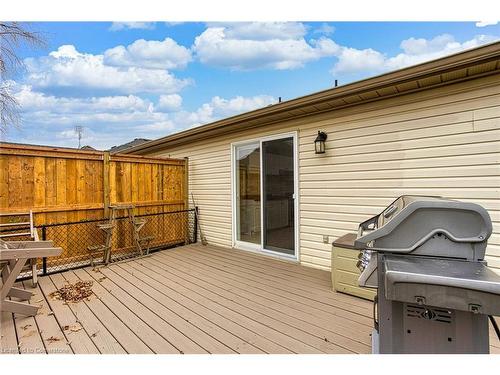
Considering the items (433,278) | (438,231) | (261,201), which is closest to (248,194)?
(261,201)

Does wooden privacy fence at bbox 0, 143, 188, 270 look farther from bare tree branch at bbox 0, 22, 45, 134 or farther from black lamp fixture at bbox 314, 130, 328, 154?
black lamp fixture at bbox 314, 130, 328, 154

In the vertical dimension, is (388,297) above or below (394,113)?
below

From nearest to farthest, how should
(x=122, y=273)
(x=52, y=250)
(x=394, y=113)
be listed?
1. (x=52, y=250)
2. (x=394, y=113)
3. (x=122, y=273)

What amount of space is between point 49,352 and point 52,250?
37.7 inches

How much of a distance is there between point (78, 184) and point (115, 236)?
42.6 inches

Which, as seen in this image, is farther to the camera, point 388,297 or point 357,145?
point 357,145

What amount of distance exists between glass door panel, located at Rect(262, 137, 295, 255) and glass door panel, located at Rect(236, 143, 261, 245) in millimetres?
173

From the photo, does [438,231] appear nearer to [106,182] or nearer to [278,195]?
[278,195]

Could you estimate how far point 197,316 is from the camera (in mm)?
2553

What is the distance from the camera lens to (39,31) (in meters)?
4.70
